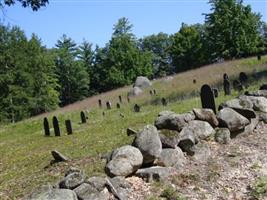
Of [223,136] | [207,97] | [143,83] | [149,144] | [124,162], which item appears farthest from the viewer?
[143,83]

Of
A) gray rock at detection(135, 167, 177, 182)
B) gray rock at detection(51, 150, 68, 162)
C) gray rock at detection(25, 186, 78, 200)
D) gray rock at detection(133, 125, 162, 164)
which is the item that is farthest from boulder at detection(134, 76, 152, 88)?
gray rock at detection(25, 186, 78, 200)

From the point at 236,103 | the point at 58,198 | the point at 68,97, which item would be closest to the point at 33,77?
the point at 68,97

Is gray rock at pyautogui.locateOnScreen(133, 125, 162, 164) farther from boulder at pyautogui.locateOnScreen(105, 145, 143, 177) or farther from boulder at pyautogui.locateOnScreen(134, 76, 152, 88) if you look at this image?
boulder at pyautogui.locateOnScreen(134, 76, 152, 88)

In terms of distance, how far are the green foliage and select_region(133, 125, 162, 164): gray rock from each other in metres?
66.5

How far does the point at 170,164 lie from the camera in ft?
28.2

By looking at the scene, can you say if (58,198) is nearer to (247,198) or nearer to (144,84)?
(247,198)

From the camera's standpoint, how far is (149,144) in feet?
27.4

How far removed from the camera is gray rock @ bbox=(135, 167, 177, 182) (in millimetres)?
8015

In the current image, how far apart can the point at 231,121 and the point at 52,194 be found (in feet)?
16.8

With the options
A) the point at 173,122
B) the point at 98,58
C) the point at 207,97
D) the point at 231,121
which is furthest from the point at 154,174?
the point at 98,58

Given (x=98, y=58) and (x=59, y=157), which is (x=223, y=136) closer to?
(x=59, y=157)

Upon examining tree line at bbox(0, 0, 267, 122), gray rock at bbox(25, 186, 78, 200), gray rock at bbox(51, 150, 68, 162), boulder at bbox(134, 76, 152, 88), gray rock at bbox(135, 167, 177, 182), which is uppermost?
tree line at bbox(0, 0, 267, 122)

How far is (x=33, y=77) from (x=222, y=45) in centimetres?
3009

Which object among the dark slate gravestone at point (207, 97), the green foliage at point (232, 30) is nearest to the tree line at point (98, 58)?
the green foliage at point (232, 30)
